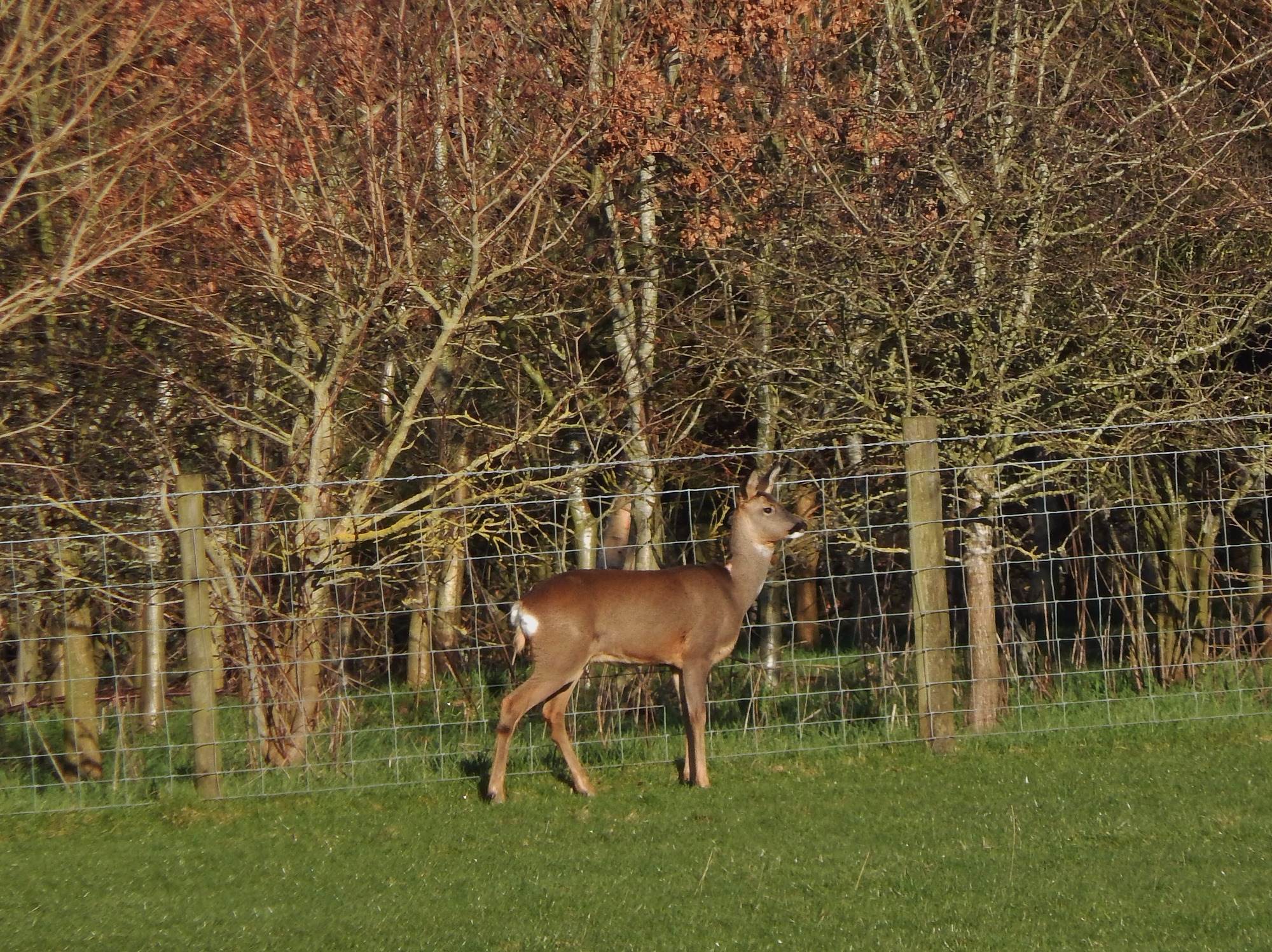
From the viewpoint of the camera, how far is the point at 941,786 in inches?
335

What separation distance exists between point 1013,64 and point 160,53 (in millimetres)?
5494

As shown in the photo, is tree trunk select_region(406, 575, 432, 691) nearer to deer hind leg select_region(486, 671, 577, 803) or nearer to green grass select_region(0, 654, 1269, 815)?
green grass select_region(0, 654, 1269, 815)

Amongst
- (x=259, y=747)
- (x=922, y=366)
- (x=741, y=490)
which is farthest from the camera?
(x=922, y=366)

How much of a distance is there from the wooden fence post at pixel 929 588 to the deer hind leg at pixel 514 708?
82.3 inches

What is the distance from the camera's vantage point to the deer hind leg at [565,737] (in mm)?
8883

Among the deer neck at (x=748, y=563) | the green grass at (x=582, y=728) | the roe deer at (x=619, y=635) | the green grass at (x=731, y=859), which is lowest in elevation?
the green grass at (x=731, y=859)

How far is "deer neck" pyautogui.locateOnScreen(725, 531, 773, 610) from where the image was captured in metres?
9.54

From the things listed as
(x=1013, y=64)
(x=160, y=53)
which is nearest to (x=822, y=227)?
(x=1013, y=64)

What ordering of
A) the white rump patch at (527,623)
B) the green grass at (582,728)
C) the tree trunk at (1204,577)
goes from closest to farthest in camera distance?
the white rump patch at (527,623), the green grass at (582,728), the tree trunk at (1204,577)

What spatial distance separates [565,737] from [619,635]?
0.64m

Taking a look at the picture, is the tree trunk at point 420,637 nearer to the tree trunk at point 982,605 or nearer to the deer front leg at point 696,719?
the deer front leg at point 696,719

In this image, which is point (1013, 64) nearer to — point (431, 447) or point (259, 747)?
point (431, 447)

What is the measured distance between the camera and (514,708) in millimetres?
8836

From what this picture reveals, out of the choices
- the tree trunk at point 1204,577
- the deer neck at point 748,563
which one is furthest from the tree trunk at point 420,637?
the tree trunk at point 1204,577
